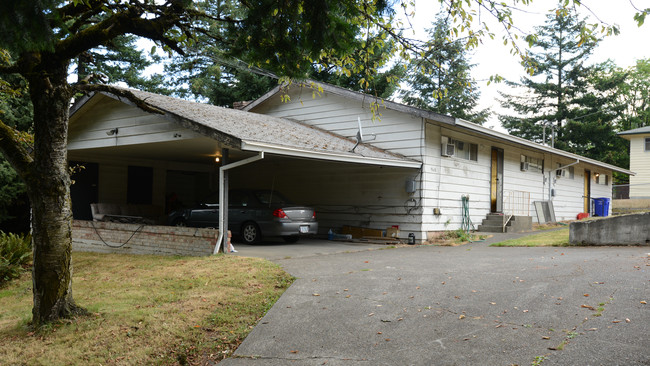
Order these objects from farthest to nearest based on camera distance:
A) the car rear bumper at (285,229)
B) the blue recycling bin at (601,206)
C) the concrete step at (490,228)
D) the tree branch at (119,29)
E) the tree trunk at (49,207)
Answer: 1. the blue recycling bin at (601,206)
2. the concrete step at (490,228)
3. the car rear bumper at (285,229)
4. the tree branch at (119,29)
5. the tree trunk at (49,207)

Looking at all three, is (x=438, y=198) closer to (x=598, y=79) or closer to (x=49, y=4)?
(x=49, y=4)

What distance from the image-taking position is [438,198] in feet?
45.2

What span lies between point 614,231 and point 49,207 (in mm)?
11422

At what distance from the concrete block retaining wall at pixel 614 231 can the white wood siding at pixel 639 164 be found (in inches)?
940

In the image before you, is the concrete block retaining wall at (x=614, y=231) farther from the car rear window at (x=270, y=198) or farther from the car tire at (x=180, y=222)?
the car tire at (x=180, y=222)

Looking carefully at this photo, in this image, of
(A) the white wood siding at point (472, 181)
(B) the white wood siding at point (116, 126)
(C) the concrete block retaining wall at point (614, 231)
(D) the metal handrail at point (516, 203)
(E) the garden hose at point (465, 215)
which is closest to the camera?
(C) the concrete block retaining wall at point (614, 231)

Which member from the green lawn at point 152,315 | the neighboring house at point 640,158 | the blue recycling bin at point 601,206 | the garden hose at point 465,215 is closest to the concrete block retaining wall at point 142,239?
the green lawn at point 152,315

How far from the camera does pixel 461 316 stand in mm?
5164

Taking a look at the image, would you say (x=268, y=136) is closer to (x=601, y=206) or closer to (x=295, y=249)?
(x=295, y=249)

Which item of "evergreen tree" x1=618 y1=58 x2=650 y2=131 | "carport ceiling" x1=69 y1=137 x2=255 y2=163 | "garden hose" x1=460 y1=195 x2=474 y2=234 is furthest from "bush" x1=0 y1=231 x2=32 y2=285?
"evergreen tree" x1=618 y1=58 x2=650 y2=131

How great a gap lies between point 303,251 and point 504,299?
5.76m

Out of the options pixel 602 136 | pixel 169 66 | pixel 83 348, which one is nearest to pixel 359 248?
pixel 83 348

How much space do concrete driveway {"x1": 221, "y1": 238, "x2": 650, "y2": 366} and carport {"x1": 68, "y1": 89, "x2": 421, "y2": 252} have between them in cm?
340

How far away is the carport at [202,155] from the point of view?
10.3 meters
